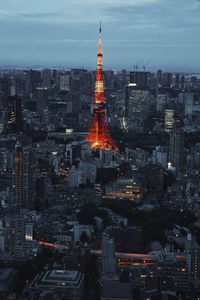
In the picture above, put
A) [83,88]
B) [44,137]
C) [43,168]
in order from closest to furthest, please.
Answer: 1. [43,168]
2. [44,137]
3. [83,88]

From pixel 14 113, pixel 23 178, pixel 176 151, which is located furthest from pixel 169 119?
pixel 23 178

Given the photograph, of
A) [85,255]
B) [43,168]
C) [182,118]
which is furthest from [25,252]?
[182,118]

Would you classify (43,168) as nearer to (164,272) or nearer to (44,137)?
(44,137)

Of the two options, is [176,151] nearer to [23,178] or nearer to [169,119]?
[23,178]

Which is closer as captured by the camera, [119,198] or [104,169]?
[119,198]

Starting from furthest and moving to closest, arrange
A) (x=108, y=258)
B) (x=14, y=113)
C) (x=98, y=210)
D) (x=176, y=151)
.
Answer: (x=14, y=113)
(x=176, y=151)
(x=98, y=210)
(x=108, y=258)

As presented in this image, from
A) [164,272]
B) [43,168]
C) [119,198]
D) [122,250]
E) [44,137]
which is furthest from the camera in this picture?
[44,137]

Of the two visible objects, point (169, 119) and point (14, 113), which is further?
point (169, 119)

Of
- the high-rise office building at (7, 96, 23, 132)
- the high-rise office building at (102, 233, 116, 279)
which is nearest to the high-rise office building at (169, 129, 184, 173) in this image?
the high-rise office building at (7, 96, 23, 132)
